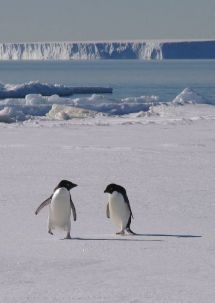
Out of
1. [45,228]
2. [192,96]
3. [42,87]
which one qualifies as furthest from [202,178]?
[42,87]

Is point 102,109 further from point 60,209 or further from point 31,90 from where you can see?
point 60,209

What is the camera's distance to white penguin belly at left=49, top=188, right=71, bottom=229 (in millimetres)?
5978

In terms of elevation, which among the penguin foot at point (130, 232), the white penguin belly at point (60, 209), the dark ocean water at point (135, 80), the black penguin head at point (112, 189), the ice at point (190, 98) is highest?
the dark ocean water at point (135, 80)

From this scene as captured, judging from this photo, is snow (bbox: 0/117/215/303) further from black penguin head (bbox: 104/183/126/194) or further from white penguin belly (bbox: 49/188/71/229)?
black penguin head (bbox: 104/183/126/194)

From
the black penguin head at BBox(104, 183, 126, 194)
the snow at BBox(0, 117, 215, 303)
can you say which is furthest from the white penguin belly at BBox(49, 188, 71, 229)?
the black penguin head at BBox(104, 183, 126, 194)

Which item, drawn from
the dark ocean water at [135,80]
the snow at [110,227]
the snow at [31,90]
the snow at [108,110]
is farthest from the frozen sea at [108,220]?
the dark ocean water at [135,80]

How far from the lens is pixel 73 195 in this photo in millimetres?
7867

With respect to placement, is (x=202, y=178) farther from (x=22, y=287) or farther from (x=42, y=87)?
(x=42, y=87)

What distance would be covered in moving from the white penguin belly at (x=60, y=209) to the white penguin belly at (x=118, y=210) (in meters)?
0.30

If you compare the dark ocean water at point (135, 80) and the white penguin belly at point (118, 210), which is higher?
the dark ocean water at point (135, 80)

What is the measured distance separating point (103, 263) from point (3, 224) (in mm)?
1459

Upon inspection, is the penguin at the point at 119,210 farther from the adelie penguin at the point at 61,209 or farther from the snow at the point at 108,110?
the snow at the point at 108,110

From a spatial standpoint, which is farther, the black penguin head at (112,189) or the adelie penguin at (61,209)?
the black penguin head at (112,189)

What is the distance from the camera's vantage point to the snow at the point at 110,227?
14.1 feet
